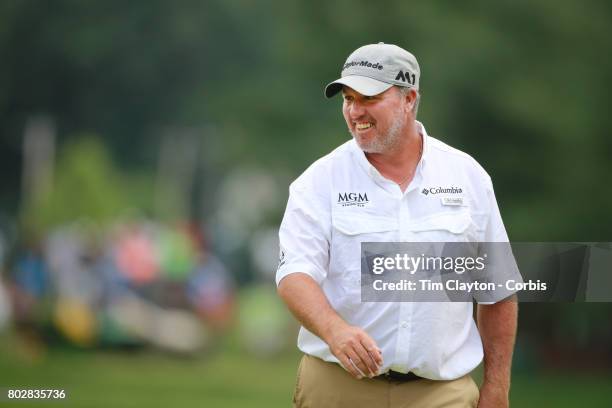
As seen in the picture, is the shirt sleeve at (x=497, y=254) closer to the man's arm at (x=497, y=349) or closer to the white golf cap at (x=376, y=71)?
the man's arm at (x=497, y=349)

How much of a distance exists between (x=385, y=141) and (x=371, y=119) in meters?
0.11

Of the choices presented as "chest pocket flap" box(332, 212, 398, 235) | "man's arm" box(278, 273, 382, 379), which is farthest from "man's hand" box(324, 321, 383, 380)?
"chest pocket flap" box(332, 212, 398, 235)

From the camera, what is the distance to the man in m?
5.15

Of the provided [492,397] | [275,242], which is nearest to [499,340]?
[492,397]

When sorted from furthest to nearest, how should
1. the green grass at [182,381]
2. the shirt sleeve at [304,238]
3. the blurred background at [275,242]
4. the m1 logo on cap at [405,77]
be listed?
the blurred background at [275,242] < the green grass at [182,381] < the m1 logo on cap at [405,77] < the shirt sleeve at [304,238]

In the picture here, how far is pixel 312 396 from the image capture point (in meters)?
5.36

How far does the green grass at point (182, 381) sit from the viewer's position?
60.5ft

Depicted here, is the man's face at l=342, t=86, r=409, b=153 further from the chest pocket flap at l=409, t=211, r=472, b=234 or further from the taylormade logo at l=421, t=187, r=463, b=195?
the chest pocket flap at l=409, t=211, r=472, b=234

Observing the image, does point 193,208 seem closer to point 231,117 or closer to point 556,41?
point 231,117

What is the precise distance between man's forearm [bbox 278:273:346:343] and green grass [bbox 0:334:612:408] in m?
10.8

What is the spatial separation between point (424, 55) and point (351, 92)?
24371 mm

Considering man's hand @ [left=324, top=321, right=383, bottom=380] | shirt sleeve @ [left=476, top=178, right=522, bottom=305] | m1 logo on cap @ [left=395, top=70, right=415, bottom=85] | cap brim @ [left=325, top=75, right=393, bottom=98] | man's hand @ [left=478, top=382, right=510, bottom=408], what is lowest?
man's hand @ [left=478, top=382, right=510, bottom=408]

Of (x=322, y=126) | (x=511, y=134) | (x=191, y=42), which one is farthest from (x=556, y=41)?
(x=191, y=42)

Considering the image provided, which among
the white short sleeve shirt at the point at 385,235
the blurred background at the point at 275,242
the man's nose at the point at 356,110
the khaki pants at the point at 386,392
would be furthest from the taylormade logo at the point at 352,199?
the blurred background at the point at 275,242
